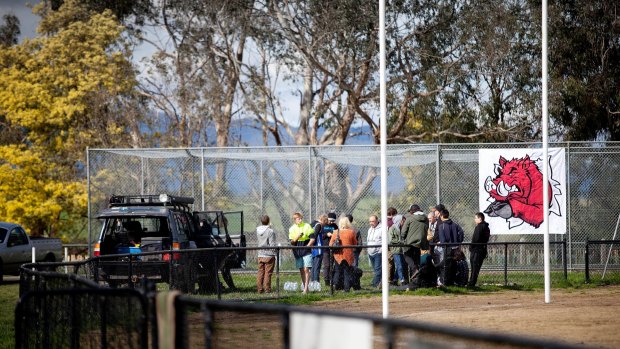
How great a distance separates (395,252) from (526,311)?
542 centimetres

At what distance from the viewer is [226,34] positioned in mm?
46188

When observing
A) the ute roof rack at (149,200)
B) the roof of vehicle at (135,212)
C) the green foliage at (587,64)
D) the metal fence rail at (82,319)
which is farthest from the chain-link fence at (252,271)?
the green foliage at (587,64)

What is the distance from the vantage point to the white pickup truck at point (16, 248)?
1136 inches

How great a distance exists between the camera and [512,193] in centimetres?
2659

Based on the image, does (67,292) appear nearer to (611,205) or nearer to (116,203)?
(116,203)

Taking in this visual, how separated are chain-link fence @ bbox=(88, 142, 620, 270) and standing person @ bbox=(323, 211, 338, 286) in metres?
1.23

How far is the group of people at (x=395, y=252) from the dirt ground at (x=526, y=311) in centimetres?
105

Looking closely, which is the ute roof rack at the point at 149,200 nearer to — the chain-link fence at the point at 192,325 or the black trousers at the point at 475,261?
the black trousers at the point at 475,261

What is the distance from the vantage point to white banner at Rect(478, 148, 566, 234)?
86.7ft

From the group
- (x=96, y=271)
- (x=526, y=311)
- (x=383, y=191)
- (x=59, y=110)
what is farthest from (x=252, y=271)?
(x=59, y=110)

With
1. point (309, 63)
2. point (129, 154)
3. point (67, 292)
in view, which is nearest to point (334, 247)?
point (129, 154)

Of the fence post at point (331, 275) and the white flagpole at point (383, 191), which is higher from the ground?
the white flagpole at point (383, 191)

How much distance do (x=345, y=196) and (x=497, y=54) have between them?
1436cm

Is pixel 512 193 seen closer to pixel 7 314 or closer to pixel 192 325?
pixel 7 314
